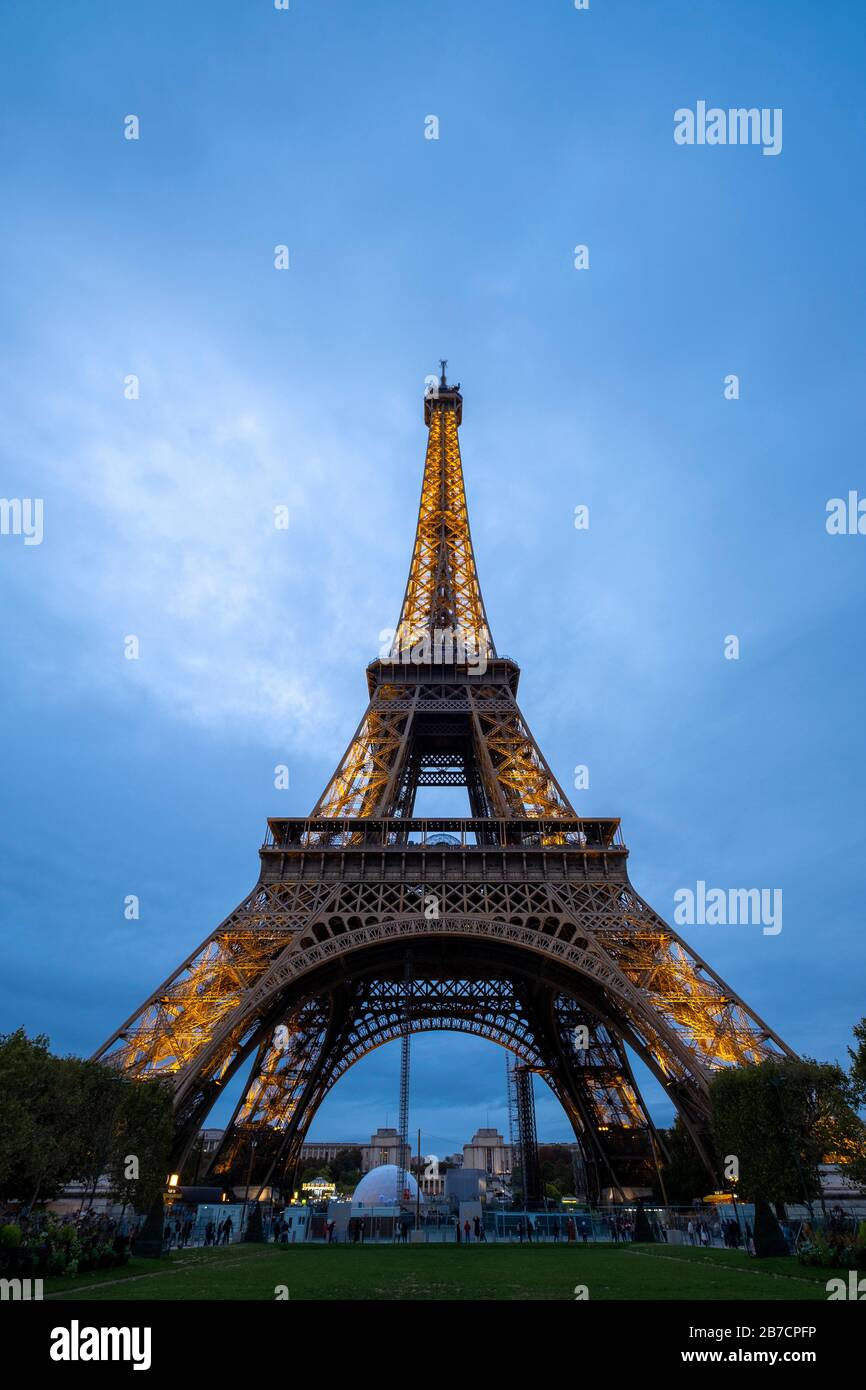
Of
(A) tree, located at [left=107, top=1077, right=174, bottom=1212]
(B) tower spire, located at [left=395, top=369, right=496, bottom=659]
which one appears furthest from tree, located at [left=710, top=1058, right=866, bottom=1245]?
(B) tower spire, located at [left=395, top=369, right=496, bottom=659]

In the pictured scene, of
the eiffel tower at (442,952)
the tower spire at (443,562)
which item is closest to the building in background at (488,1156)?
the eiffel tower at (442,952)

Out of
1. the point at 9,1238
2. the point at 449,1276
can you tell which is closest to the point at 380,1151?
the point at 449,1276

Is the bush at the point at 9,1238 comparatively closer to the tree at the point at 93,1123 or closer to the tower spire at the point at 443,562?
the tree at the point at 93,1123

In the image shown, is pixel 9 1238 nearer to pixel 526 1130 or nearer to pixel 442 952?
pixel 442 952

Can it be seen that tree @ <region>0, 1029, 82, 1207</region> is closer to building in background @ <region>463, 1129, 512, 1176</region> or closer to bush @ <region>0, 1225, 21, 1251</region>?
bush @ <region>0, 1225, 21, 1251</region>
